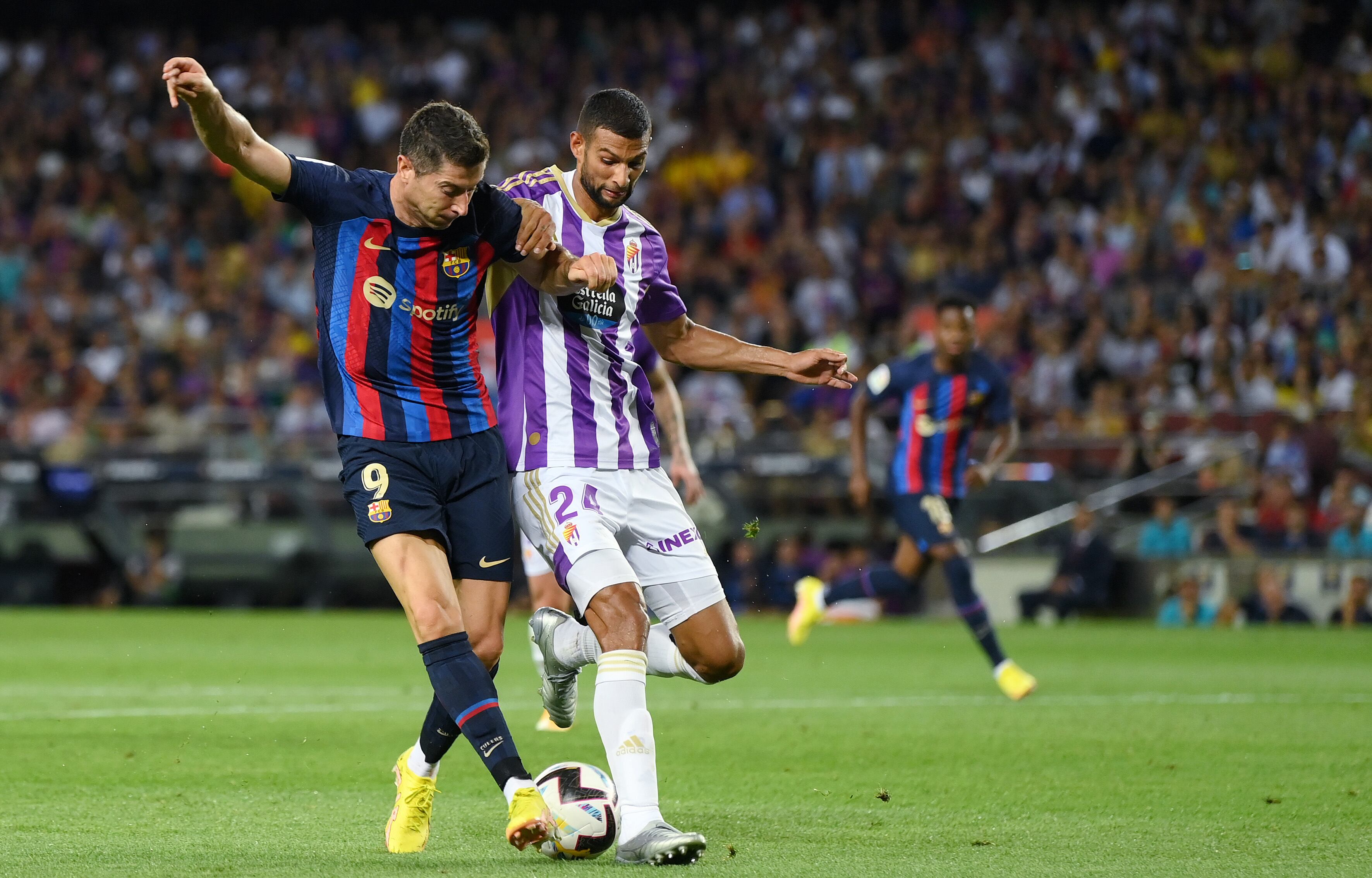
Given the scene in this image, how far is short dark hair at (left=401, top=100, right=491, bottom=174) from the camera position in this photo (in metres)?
5.10

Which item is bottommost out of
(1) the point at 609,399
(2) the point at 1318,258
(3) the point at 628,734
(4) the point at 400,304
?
(3) the point at 628,734

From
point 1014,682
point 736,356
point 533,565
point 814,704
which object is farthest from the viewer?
point 1014,682

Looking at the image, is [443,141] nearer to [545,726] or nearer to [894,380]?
[545,726]

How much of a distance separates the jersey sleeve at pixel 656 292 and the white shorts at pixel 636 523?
21.3 inches

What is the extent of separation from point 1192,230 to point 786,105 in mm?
6305

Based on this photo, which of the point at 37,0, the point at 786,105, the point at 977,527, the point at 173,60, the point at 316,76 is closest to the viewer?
the point at 173,60

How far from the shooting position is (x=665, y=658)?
6.04 m

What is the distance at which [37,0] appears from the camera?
1127 inches

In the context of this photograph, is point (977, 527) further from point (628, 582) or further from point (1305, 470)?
point (628, 582)

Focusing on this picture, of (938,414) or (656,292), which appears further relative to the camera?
(938,414)

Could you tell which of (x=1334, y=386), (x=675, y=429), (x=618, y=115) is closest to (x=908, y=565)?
(x=675, y=429)

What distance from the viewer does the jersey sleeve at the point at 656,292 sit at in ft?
19.2

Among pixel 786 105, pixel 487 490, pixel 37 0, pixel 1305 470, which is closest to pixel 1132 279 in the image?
pixel 1305 470

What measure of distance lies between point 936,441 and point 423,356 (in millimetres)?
6547
